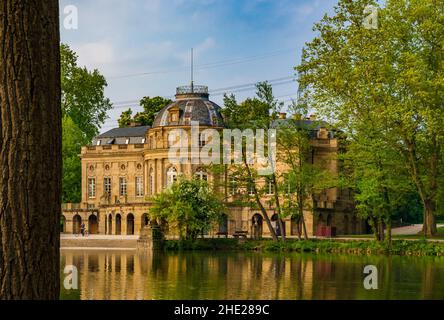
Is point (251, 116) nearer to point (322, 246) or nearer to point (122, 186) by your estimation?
point (322, 246)

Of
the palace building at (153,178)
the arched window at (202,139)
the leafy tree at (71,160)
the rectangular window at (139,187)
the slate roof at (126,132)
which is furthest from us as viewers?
the slate roof at (126,132)

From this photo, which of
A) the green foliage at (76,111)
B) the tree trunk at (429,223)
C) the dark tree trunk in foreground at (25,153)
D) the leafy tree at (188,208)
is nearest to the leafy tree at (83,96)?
the green foliage at (76,111)

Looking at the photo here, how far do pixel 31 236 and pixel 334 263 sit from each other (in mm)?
30151

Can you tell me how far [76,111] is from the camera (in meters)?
79.2

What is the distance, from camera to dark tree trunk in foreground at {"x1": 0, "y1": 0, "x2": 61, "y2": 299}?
598 cm

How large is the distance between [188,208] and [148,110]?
116ft

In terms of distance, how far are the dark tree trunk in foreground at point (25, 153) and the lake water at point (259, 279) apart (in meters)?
14.5

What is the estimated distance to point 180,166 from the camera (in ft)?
228

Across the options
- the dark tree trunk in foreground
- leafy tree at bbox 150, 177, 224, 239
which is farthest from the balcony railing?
the dark tree trunk in foreground

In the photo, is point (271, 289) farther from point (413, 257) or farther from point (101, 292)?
point (413, 257)

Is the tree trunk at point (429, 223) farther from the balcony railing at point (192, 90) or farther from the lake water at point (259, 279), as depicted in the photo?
the balcony railing at point (192, 90)

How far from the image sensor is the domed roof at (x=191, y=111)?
68.6 metres

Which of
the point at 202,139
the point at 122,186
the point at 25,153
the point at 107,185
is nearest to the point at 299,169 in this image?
the point at 202,139
